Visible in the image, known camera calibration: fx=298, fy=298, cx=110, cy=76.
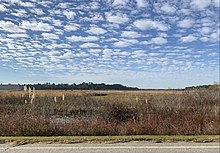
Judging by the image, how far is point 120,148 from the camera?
22.1ft

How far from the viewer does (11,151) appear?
20.9 feet

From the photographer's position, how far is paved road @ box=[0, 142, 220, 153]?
646 cm

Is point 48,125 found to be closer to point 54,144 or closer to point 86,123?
point 86,123

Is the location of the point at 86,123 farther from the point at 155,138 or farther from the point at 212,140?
the point at 212,140

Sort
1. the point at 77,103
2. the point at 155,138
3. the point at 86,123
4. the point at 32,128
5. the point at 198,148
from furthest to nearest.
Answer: the point at 77,103 < the point at 86,123 < the point at 32,128 < the point at 155,138 < the point at 198,148

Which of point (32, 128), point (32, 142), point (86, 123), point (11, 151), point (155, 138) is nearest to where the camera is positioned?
point (11, 151)

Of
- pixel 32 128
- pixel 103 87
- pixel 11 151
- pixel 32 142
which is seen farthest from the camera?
pixel 103 87

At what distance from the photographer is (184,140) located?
773 cm

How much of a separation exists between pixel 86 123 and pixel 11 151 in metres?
3.80

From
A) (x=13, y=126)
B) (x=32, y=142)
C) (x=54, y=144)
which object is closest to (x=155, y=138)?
(x=54, y=144)

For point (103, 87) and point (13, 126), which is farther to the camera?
point (103, 87)

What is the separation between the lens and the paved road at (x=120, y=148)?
6461mm

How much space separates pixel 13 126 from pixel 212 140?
19.4ft

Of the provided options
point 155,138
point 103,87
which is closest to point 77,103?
point 155,138
